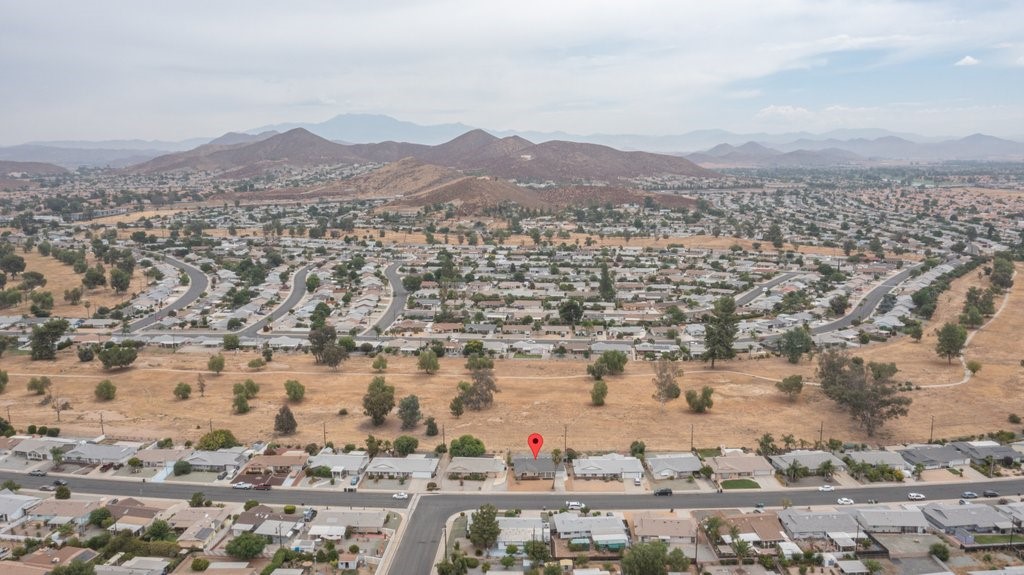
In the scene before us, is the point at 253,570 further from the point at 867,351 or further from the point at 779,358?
the point at 867,351

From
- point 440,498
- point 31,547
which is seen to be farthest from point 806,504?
point 31,547

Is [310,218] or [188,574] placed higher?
[310,218]

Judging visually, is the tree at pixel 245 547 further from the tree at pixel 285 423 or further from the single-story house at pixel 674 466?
the single-story house at pixel 674 466

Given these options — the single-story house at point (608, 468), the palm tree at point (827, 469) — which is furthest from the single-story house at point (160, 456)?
the palm tree at point (827, 469)

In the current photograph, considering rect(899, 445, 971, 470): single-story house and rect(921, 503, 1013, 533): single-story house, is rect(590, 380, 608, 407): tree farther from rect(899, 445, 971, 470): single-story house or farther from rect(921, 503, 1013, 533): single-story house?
rect(921, 503, 1013, 533): single-story house

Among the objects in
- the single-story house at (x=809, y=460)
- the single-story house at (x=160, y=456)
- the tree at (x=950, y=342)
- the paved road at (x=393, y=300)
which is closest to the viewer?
the single-story house at (x=809, y=460)

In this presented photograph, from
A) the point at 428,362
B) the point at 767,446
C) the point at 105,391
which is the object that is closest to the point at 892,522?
the point at 767,446

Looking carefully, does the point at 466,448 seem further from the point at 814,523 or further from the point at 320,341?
the point at 320,341
